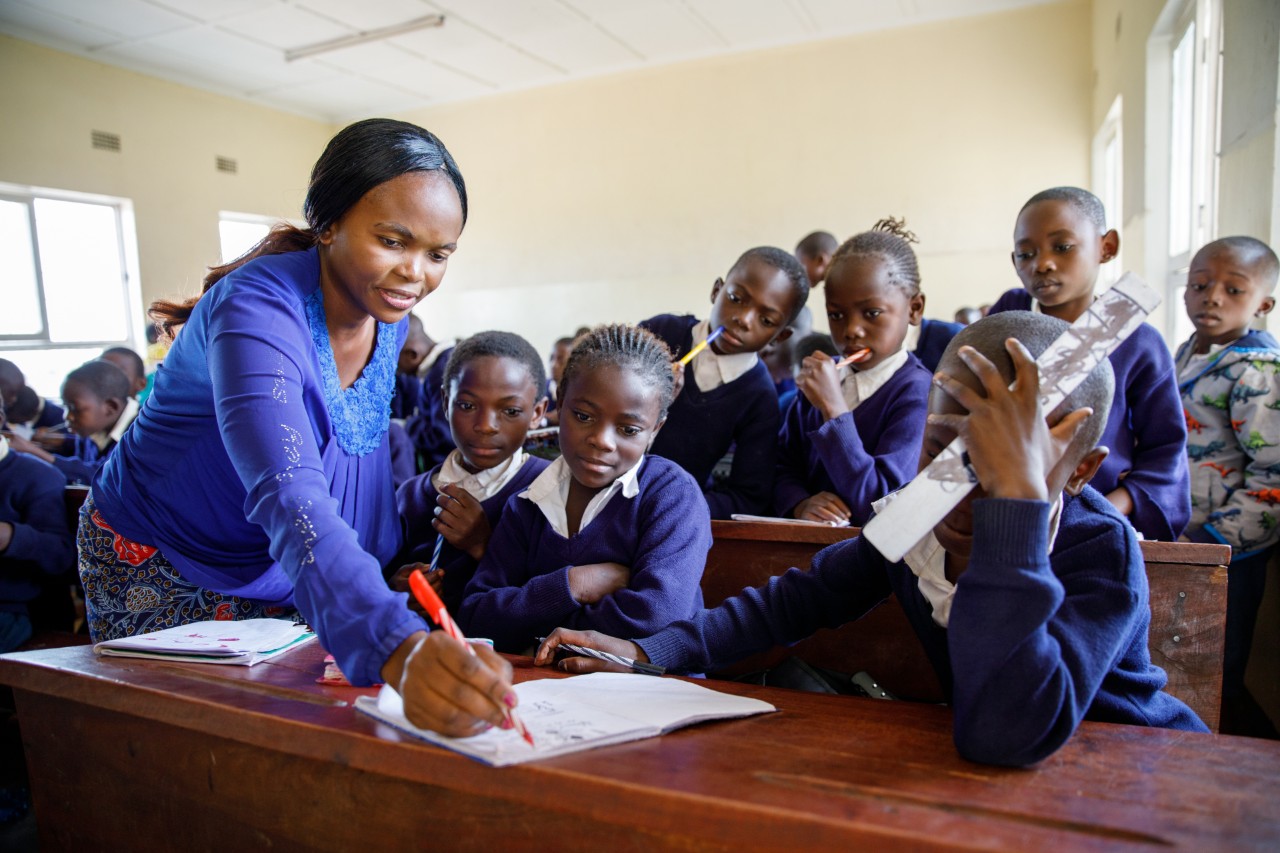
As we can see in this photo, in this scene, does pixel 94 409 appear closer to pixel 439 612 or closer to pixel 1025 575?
pixel 439 612

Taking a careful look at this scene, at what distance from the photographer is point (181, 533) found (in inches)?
55.8

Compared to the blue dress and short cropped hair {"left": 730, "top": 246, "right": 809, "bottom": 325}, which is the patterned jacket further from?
the blue dress

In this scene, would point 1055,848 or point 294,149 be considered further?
point 294,149

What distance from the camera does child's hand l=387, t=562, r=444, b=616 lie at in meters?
1.66

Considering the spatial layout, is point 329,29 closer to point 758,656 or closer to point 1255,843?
point 758,656

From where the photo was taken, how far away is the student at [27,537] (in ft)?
7.87

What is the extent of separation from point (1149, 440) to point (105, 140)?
311 inches

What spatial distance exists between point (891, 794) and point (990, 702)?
0.17 meters

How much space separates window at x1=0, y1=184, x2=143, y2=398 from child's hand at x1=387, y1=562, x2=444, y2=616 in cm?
598

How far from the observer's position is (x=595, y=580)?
147cm

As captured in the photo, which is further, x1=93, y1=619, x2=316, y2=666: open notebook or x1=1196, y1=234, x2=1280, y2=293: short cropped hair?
x1=1196, y1=234, x2=1280, y2=293: short cropped hair

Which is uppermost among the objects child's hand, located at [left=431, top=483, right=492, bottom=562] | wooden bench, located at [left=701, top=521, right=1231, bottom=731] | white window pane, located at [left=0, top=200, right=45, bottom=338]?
white window pane, located at [left=0, top=200, right=45, bottom=338]

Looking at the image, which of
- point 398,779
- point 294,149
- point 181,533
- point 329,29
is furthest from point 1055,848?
point 294,149

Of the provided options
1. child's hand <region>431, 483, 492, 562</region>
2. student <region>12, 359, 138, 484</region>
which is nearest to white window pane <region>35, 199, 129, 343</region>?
student <region>12, 359, 138, 484</region>
